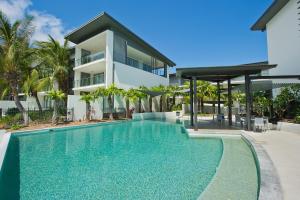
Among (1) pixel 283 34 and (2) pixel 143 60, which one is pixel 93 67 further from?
(1) pixel 283 34

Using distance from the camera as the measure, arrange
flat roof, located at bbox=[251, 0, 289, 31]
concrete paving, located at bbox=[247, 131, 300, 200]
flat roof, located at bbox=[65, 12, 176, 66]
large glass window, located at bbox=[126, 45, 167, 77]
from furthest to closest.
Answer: large glass window, located at bbox=[126, 45, 167, 77]
flat roof, located at bbox=[65, 12, 176, 66]
flat roof, located at bbox=[251, 0, 289, 31]
concrete paving, located at bbox=[247, 131, 300, 200]

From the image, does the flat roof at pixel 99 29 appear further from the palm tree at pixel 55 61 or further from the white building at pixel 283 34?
the white building at pixel 283 34

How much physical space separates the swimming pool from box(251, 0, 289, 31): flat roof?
42.4ft

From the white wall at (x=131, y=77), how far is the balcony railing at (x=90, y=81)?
74.5 inches

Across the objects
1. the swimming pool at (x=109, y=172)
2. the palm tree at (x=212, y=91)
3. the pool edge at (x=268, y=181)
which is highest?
the palm tree at (x=212, y=91)

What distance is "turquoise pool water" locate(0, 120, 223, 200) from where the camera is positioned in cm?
392

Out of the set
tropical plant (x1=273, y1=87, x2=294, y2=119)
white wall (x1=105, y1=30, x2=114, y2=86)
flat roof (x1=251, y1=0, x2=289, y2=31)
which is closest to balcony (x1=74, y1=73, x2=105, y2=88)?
white wall (x1=105, y1=30, x2=114, y2=86)

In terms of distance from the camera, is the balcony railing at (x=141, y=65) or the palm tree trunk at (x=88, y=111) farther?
the balcony railing at (x=141, y=65)

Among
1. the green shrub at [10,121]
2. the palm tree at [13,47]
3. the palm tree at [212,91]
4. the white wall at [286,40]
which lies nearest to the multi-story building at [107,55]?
the palm tree at [13,47]

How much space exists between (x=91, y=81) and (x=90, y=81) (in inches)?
8.8

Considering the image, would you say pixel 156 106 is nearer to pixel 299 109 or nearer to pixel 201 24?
pixel 201 24

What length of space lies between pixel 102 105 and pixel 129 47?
9370mm

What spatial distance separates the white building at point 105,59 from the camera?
19.9 m

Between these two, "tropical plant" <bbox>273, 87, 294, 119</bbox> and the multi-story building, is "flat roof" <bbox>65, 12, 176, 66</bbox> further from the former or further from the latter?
"tropical plant" <bbox>273, 87, 294, 119</bbox>
